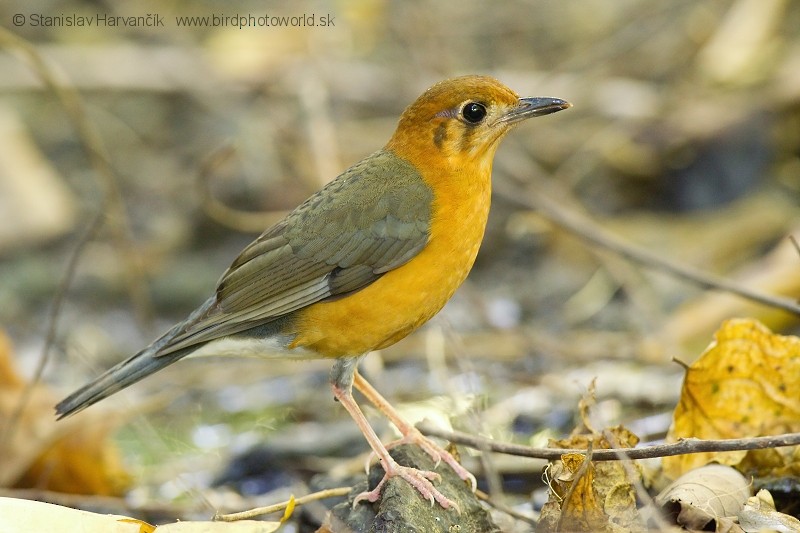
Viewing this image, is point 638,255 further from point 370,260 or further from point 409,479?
point 409,479

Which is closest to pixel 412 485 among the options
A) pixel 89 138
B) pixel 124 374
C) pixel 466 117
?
pixel 124 374

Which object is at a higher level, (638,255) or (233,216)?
(233,216)

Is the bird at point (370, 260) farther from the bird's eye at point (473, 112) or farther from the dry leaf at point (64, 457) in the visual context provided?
the dry leaf at point (64, 457)

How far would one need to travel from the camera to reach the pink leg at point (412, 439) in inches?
182

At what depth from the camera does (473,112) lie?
197 inches

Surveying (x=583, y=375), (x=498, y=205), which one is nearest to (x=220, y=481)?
(x=583, y=375)

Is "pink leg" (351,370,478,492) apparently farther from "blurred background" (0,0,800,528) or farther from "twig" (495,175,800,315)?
"twig" (495,175,800,315)

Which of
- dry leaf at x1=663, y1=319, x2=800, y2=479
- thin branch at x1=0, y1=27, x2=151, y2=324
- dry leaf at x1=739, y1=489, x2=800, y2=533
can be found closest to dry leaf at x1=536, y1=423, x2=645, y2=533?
dry leaf at x1=739, y1=489, x2=800, y2=533

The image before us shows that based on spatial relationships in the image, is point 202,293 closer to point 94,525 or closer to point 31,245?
point 31,245

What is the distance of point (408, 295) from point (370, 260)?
278 mm

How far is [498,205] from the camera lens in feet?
29.5

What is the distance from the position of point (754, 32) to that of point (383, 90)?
339 centimetres

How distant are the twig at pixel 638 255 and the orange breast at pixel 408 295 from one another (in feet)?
4.56

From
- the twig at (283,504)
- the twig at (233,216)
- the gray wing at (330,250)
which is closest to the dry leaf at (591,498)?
the twig at (283,504)
